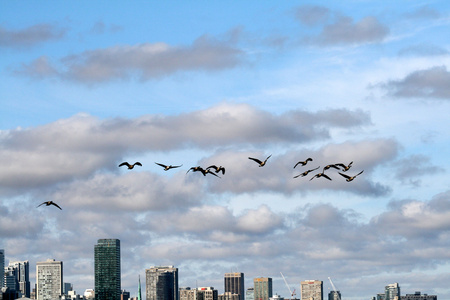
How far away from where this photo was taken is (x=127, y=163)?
192 m

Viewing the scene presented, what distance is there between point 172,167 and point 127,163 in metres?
9.52

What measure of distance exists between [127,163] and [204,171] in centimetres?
1541

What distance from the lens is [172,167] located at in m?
197

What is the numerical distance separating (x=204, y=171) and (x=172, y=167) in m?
6.22

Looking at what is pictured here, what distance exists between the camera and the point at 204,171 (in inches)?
7771
